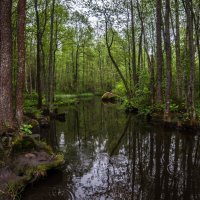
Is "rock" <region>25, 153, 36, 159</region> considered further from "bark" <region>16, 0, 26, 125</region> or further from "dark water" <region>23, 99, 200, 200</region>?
"bark" <region>16, 0, 26, 125</region>

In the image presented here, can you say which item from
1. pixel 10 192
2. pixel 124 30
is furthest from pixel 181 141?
pixel 124 30

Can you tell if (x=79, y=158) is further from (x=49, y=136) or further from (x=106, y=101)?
(x=106, y=101)

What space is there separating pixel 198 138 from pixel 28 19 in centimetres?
1749

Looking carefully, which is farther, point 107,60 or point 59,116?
point 107,60

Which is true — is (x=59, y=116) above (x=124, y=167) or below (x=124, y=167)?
above

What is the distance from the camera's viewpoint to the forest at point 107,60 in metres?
8.16

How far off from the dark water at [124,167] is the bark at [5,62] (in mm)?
2588

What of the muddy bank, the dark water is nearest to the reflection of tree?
the dark water

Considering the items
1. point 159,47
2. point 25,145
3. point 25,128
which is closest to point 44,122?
point 25,128

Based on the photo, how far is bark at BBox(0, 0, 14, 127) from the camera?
773 centimetres

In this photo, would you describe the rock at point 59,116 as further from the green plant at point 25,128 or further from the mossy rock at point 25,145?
the mossy rock at point 25,145

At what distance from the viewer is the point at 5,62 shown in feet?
25.5

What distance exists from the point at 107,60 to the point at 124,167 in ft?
157

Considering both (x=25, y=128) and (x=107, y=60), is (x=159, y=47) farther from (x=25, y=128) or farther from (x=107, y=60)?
(x=107, y=60)
